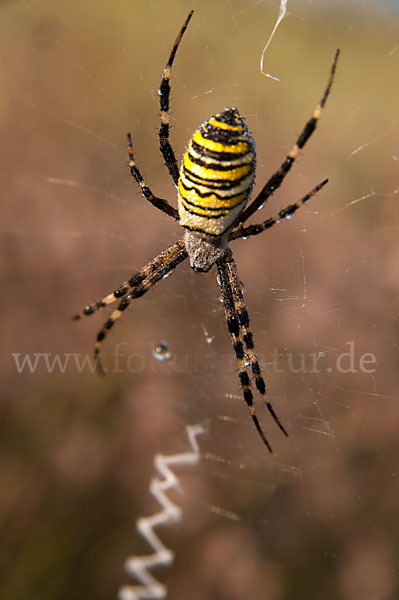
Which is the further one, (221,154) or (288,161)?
(288,161)

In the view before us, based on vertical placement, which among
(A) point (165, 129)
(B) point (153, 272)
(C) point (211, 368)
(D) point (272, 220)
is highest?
(A) point (165, 129)

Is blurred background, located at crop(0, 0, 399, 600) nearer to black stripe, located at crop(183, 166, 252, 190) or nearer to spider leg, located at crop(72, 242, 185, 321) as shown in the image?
spider leg, located at crop(72, 242, 185, 321)

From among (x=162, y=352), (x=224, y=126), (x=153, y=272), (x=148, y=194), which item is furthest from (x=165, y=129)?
(x=162, y=352)

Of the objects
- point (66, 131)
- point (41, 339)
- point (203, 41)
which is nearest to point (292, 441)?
point (41, 339)

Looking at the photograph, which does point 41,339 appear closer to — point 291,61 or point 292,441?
point 292,441

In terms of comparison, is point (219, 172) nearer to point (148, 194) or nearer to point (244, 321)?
point (148, 194)

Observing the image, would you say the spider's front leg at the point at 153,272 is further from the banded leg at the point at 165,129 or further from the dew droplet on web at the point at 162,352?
the dew droplet on web at the point at 162,352
